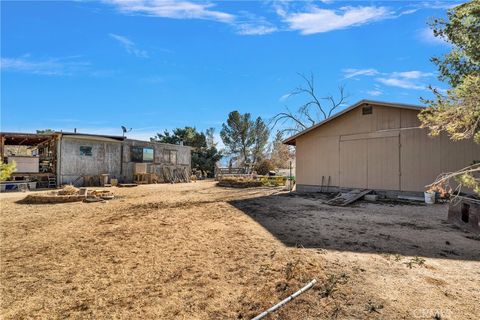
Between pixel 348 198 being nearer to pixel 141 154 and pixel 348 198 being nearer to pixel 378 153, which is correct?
pixel 378 153

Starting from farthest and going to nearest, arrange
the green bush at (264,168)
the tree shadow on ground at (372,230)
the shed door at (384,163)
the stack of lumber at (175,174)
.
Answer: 1. the green bush at (264,168)
2. the stack of lumber at (175,174)
3. the shed door at (384,163)
4. the tree shadow on ground at (372,230)

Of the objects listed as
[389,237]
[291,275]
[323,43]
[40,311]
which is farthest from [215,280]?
[323,43]

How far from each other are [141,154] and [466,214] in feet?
63.1

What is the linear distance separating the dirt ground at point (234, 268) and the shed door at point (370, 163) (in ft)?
15.5

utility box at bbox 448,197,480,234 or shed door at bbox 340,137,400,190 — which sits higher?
shed door at bbox 340,137,400,190

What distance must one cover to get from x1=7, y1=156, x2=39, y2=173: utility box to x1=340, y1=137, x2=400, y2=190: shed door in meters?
16.7

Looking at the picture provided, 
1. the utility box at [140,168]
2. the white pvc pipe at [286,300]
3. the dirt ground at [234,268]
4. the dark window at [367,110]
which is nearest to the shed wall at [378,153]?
the dark window at [367,110]

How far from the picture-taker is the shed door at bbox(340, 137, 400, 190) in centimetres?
1106

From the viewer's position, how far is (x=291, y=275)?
3.27 meters

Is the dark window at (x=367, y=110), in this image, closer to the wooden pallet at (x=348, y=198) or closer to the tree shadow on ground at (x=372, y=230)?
the wooden pallet at (x=348, y=198)

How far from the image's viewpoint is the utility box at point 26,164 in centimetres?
1488

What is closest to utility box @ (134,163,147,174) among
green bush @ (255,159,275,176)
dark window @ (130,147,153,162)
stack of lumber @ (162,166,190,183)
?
dark window @ (130,147,153,162)

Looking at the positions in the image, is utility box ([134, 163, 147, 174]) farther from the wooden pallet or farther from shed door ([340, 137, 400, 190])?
the wooden pallet

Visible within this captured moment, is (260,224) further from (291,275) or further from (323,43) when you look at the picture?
(323,43)
